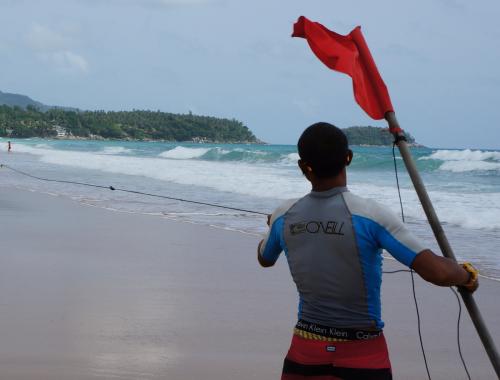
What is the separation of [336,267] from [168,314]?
3.52 meters

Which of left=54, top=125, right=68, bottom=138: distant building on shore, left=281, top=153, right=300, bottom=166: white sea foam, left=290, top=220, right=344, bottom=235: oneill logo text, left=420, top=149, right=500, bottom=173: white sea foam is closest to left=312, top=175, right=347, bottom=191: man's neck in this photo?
left=290, top=220, right=344, bottom=235: oneill logo text

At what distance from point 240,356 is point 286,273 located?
9.48 ft

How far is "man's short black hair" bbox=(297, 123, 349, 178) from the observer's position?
2.58 metres

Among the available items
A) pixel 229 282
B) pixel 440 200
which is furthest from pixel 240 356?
pixel 440 200

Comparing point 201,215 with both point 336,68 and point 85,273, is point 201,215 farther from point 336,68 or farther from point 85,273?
point 336,68

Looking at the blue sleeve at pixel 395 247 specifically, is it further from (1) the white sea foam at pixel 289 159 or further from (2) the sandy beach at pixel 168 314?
(1) the white sea foam at pixel 289 159

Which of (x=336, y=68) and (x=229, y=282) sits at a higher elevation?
(x=336, y=68)

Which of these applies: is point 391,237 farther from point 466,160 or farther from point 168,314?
point 466,160

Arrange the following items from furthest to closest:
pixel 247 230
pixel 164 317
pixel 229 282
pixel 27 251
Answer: pixel 247 230 < pixel 27 251 < pixel 229 282 < pixel 164 317

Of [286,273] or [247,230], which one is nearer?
[286,273]

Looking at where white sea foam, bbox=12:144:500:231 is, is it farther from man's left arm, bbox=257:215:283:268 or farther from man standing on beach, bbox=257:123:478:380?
man standing on beach, bbox=257:123:478:380

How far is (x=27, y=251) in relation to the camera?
8.61 m

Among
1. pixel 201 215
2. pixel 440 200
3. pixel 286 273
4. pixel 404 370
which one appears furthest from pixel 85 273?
pixel 440 200

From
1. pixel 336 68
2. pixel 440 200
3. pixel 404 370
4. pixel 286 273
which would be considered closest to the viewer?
pixel 336 68
